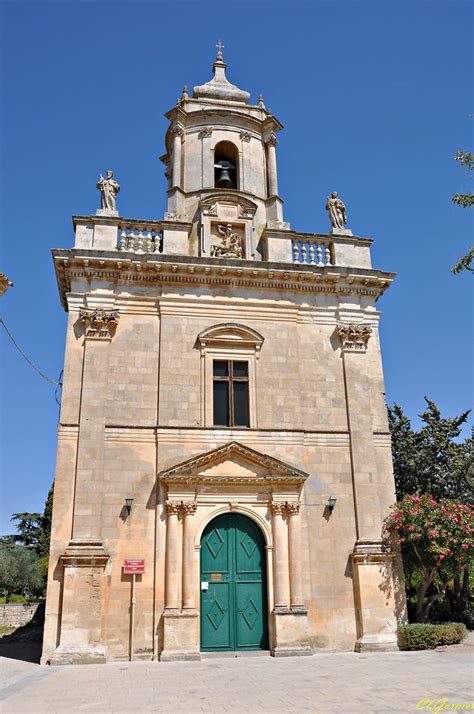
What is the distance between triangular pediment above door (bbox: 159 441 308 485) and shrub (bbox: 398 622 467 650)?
4.55 meters

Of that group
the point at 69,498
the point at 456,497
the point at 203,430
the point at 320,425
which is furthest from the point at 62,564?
the point at 456,497

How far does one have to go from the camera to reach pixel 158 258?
1847 cm

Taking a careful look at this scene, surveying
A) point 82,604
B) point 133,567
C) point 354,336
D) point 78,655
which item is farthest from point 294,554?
point 354,336

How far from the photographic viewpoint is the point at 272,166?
22000 mm

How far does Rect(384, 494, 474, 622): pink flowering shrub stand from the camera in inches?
635

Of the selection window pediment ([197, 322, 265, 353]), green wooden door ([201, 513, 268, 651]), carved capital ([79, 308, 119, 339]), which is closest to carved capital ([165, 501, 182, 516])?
green wooden door ([201, 513, 268, 651])

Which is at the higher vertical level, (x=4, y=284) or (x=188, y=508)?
(x=4, y=284)

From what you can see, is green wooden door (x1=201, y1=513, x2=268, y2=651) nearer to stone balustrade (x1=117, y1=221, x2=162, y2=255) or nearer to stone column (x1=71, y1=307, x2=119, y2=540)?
stone column (x1=71, y1=307, x2=119, y2=540)

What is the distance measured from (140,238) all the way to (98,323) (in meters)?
3.28

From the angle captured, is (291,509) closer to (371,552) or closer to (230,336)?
(371,552)

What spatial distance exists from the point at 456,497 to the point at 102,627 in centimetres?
1303

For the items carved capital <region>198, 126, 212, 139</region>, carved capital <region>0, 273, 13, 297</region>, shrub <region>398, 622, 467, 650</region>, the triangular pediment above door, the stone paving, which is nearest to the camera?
the stone paving

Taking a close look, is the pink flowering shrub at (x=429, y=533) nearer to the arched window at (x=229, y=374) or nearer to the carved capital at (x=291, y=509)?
the carved capital at (x=291, y=509)

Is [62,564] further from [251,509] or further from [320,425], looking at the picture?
[320,425]
